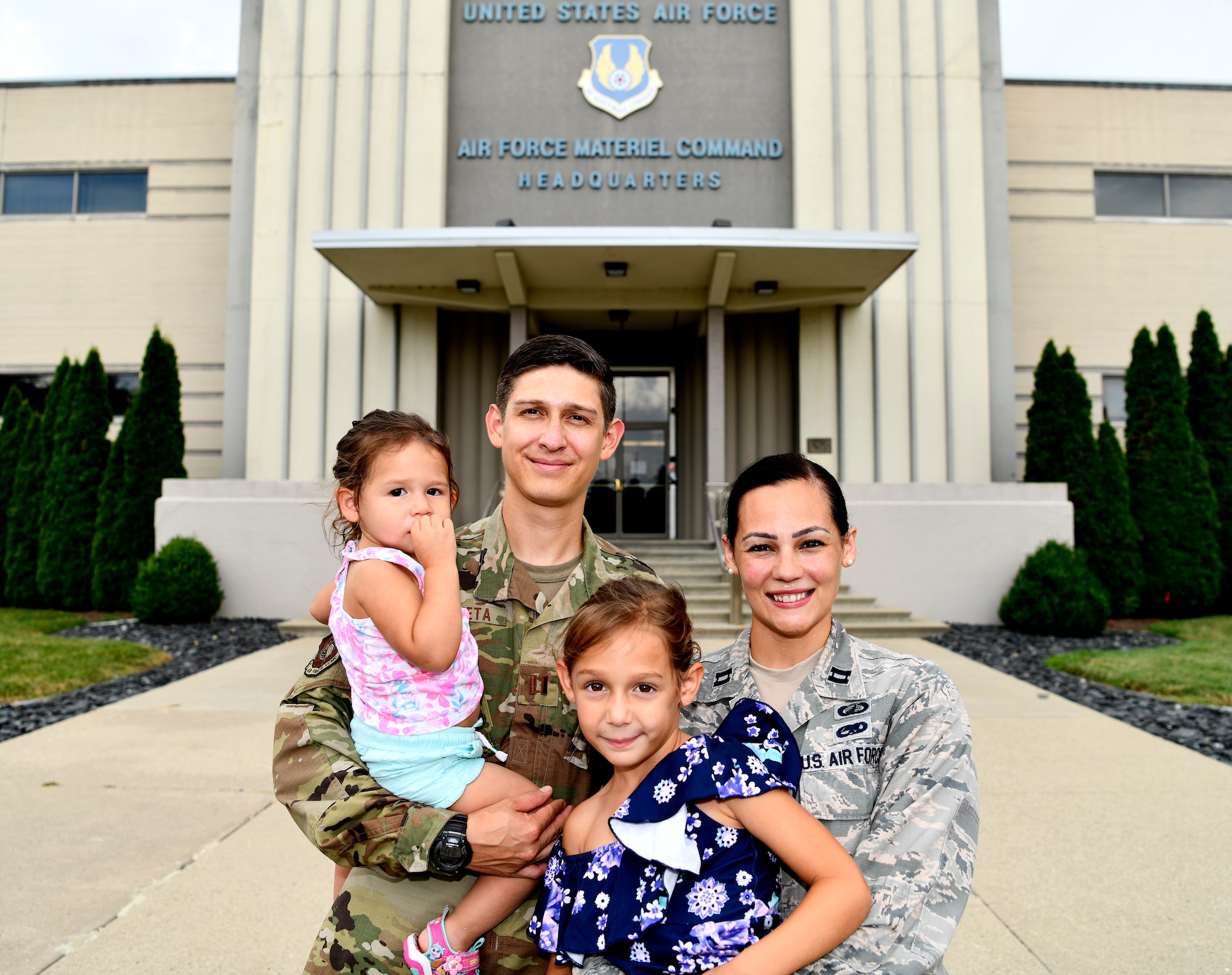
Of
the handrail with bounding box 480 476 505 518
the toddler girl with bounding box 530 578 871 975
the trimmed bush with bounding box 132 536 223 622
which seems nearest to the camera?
the toddler girl with bounding box 530 578 871 975

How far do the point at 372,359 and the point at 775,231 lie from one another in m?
5.67

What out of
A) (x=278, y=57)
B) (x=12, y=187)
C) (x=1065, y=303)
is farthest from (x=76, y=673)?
(x=1065, y=303)

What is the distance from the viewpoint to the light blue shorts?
5.25 feet

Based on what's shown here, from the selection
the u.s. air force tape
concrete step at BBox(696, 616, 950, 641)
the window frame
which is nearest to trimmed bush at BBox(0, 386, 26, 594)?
concrete step at BBox(696, 616, 950, 641)

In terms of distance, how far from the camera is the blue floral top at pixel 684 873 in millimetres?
1345

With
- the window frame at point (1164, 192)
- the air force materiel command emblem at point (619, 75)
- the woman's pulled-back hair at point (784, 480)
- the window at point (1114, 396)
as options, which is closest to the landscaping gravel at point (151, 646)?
the woman's pulled-back hair at point (784, 480)

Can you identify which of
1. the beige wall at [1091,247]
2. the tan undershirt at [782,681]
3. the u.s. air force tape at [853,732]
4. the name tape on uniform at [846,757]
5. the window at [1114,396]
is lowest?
the name tape on uniform at [846,757]

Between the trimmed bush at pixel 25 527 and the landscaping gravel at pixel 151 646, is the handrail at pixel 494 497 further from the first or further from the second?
the trimmed bush at pixel 25 527

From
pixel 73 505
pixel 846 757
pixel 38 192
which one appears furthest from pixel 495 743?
pixel 38 192

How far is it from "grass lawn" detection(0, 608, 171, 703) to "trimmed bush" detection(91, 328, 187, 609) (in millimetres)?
1439

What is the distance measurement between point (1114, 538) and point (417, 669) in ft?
35.2

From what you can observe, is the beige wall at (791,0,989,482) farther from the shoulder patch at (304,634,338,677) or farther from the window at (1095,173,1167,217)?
the shoulder patch at (304,634,338,677)

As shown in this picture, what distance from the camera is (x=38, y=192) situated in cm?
1366

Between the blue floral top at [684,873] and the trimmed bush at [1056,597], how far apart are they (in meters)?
8.81
